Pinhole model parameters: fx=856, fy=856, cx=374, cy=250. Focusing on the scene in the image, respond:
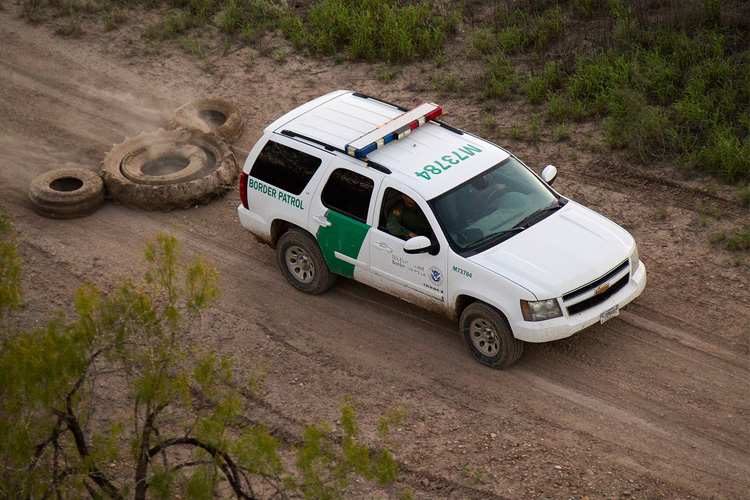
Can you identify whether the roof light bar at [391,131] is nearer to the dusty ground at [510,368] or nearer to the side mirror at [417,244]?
the side mirror at [417,244]

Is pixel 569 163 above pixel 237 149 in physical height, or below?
above

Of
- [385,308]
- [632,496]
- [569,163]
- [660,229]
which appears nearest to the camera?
[632,496]

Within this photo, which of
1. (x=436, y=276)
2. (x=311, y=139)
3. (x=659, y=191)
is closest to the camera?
(x=436, y=276)

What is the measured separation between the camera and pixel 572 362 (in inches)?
349

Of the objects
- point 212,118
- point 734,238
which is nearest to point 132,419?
point 734,238

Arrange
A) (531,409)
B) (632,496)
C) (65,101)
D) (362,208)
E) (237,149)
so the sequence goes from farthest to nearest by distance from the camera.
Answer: (65,101) < (237,149) < (362,208) < (531,409) < (632,496)

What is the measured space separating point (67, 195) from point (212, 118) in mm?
2928

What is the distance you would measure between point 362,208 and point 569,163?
419 cm

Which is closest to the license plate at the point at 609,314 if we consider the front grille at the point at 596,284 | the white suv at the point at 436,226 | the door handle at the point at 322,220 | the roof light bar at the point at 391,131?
the white suv at the point at 436,226

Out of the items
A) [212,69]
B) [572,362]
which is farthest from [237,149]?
[572,362]

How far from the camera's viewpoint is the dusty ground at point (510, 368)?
7.73 meters

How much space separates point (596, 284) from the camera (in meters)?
8.48

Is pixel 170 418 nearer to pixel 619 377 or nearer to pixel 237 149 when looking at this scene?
pixel 619 377

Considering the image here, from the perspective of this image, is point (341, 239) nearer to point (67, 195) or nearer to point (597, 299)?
point (597, 299)
